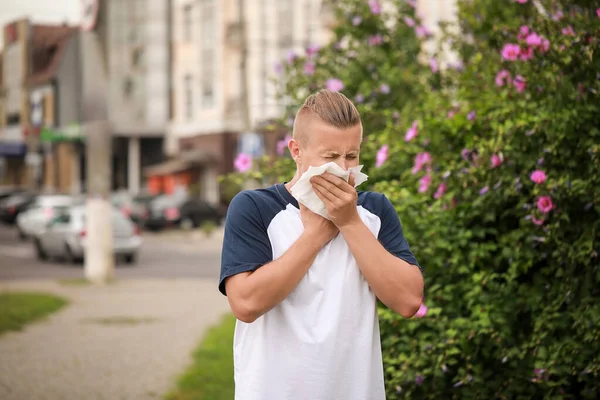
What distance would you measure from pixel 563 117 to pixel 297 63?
419cm

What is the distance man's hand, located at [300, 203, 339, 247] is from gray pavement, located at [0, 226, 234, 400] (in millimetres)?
4680

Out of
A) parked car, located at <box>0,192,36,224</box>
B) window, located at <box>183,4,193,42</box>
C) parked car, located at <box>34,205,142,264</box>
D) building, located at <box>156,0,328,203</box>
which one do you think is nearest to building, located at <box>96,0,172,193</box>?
building, located at <box>156,0,328,203</box>

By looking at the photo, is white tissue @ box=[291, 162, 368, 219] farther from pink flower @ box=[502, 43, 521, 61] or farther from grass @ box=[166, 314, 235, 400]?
grass @ box=[166, 314, 235, 400]

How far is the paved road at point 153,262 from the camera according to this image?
19578 mm

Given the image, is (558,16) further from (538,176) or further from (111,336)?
(111,336)

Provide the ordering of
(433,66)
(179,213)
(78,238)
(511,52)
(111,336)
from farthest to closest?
(179,213)
(78,238)
(111,336)
(433,66)
(511,52)

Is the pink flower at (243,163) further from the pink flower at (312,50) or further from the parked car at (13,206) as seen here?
the parked car at (13,206)

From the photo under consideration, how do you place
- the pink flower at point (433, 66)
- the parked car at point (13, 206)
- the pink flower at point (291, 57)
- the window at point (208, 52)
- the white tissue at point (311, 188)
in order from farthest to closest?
the window at point (208, 52) → the parked car at point (13, 206) → the pink flower at point (291, 57) → the pink flower at point (433, 66) → the white tissue at point (311, 188)

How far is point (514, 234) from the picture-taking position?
4828 mm

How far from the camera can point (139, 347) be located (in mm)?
9414

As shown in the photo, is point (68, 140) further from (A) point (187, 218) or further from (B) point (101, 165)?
(B) point (101, 165)

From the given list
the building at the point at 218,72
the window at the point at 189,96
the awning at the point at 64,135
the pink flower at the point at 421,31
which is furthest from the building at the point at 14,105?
the pink flower at the point at 421,31

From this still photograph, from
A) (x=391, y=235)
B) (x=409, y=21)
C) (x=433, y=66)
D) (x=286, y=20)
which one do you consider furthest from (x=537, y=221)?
(x=286, y=20)

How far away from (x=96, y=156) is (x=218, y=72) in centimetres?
2986
